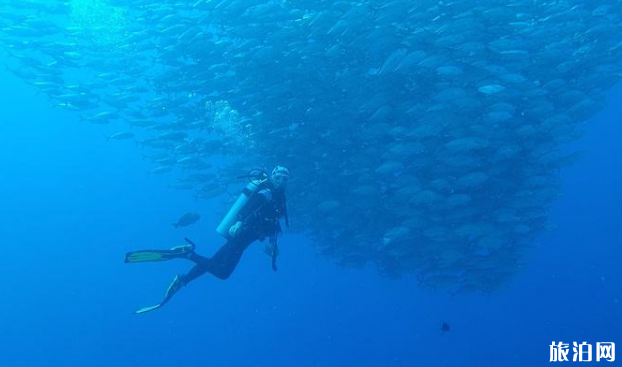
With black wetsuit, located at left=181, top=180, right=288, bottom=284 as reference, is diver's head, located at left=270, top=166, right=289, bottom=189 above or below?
above

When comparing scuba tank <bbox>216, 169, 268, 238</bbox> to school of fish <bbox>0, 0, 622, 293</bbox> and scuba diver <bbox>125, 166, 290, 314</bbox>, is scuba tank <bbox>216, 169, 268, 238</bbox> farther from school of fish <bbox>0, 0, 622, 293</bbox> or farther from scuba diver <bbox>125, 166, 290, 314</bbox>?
school of fish <bbox>0, 0, 622, 293</bbox>

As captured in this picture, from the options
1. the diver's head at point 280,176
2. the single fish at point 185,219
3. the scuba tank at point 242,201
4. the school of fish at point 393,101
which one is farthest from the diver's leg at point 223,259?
the single fish at point 185,219

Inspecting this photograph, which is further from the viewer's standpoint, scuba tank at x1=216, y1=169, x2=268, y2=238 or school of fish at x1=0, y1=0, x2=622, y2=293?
school of fish at x1=0, y1=0, x2=622, y2=293

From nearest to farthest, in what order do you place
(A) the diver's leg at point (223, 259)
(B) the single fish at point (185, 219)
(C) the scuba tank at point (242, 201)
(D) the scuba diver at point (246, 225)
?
(D) the scuba diver at point (246, 225) < (C) the scuba tank at point (242, 201) < (A) the diver's leg at point (223, 259) < (B) the single fish at point (185, 219)

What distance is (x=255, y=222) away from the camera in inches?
297

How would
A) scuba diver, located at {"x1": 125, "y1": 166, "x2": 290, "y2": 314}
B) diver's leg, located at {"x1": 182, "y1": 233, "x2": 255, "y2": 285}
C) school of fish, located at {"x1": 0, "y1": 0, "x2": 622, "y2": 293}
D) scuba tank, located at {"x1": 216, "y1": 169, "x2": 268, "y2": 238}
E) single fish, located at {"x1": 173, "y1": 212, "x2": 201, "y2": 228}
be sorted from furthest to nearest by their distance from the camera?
1. single fish, located at {"x1": 173, "y1": 212, "x2": 201, "y2": 228}
2. school of fish, located at {"x1": 0, "y1": 0, "x2": 622, "y2": 293}
3. diver's leg, located at {"x1": 182, "y1": 233, "x2": 255, "y2": 285}
4. scuba tank, located at {"x1": 216, "y1": 169, "x2": 268, "y2": 238}
5. scuba diver, located at {"x1": 125, "y1": 166, "x2": 290, "y2": 314}

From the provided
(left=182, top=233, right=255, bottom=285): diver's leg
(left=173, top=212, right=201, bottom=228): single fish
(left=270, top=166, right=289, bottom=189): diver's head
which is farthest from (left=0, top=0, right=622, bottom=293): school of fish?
(left=182, top=233, right=255, bottom=285): diver's leg

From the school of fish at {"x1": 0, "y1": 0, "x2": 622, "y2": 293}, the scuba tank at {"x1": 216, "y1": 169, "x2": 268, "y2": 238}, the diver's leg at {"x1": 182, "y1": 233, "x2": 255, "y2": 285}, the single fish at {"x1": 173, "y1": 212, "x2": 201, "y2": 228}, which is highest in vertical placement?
the school of fish at {"x1": 0, "y1": 0, "x2": 622, "y2": 293}

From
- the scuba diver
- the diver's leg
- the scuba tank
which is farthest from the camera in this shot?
the diver's leg

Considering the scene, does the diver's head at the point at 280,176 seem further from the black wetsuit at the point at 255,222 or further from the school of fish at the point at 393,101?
the school of fish at the point at 393,101

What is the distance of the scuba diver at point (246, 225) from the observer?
7.41 meters

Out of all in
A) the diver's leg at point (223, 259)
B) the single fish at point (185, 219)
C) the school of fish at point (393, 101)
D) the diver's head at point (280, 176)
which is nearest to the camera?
the diver's head at point (280, 176)

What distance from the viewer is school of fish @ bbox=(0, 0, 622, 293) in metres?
9.46

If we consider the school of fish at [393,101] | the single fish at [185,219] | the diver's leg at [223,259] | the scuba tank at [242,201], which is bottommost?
the diver's leg at [223,259]
